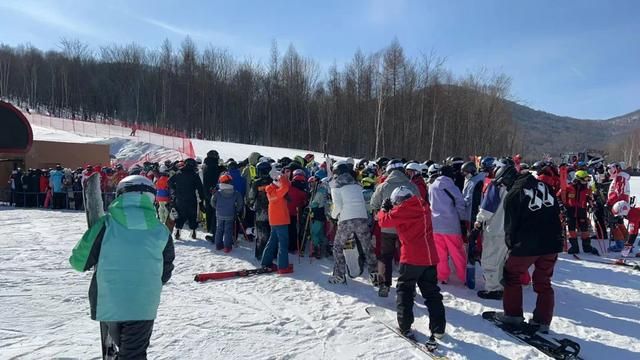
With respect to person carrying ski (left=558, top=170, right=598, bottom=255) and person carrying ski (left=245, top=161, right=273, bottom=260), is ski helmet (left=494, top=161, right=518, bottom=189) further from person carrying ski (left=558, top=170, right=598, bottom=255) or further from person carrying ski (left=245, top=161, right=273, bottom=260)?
person carrying ski (left=558, top=170, right=598, bottom=255)

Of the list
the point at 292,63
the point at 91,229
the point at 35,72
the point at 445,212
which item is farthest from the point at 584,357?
the point at 35,72

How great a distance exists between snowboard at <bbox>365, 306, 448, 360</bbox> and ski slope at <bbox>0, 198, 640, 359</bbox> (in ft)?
0.31

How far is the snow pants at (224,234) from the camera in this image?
29.9 ft

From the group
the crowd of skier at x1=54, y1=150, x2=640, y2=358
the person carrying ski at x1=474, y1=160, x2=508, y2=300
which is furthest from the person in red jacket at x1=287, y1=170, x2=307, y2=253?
the person carrying ski at x1=474, y1=160, x2=508, y2=300

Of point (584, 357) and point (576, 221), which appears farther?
point (576, 221)

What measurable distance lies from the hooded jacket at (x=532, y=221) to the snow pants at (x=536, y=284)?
0.36 feet

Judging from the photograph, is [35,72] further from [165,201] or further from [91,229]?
[91,229]

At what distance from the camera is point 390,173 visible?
20.8ft

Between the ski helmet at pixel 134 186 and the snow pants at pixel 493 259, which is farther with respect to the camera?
the snow pants at pixel 493 259

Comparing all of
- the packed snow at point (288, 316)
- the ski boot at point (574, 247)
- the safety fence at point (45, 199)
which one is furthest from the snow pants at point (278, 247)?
the safety fence at point (45, 199)

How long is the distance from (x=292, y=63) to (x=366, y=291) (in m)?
54.2

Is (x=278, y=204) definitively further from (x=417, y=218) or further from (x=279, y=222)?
(x=417, y=218)

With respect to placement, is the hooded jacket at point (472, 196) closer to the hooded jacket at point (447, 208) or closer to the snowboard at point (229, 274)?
the hooded jacket at point (447, 208)

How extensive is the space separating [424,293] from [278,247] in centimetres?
354
